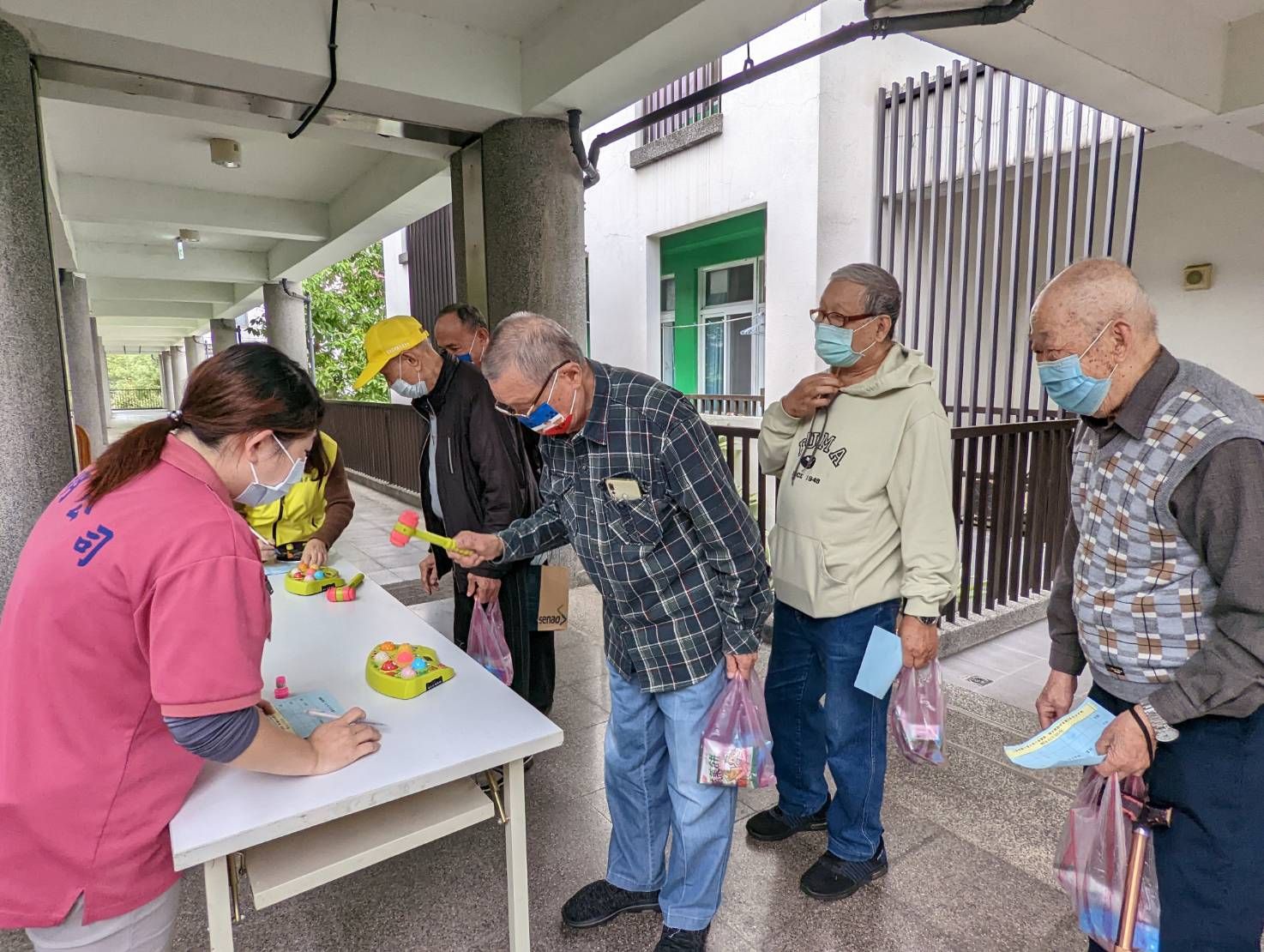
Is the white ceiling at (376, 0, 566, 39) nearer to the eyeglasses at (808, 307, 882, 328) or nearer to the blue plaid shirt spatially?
the eyeglasses at (808, 307, 882, 328)

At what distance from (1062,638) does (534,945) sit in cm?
151

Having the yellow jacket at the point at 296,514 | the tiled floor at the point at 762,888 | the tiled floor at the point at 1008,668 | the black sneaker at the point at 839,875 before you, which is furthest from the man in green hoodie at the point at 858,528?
the yellow jacket at the point at 296,514

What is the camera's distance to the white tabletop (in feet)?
4.03

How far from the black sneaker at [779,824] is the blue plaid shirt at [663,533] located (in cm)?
92

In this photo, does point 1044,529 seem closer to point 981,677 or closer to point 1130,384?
point 981,677

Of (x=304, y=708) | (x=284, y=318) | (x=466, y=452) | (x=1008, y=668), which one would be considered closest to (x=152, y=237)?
(x=284, y=318)

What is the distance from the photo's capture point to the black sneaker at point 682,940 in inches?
70.9

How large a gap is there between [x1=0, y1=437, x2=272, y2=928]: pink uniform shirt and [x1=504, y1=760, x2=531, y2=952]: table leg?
591 millimetres

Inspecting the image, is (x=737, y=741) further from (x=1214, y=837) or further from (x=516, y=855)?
(x=1214, y=837)

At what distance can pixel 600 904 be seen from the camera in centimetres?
198

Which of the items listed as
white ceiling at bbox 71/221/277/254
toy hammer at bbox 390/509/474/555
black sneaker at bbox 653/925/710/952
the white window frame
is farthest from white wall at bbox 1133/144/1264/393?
white ceiling at bbox 71/221/277/254

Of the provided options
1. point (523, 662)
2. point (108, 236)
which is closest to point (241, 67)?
point (523, 662)

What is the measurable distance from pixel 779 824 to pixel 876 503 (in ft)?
3.67

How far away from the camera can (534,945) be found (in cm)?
191
